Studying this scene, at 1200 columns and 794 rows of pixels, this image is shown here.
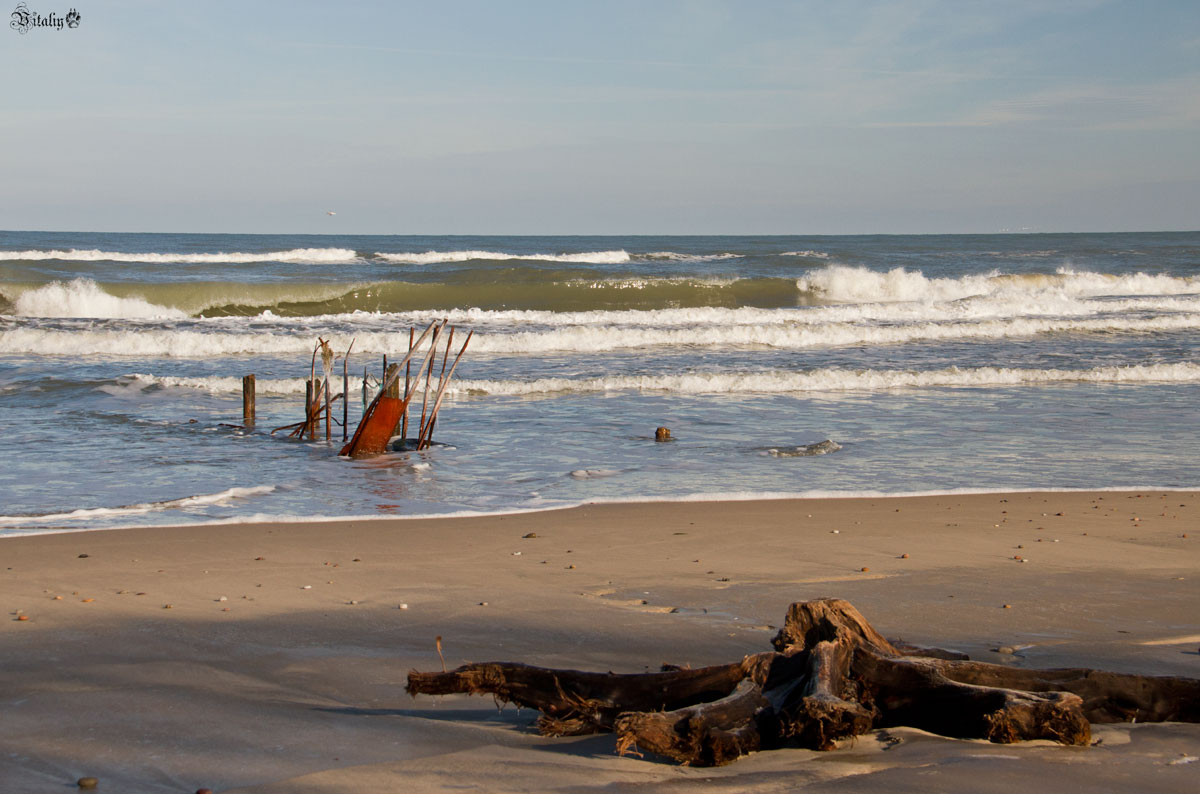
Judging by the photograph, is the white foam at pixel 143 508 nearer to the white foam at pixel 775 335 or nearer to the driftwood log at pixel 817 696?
the driftwood log at pixel 817 696

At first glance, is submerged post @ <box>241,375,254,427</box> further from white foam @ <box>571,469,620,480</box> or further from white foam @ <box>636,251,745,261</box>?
white foam @ <box>636,251,745,261</box>

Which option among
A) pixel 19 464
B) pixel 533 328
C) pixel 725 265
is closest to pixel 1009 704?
pixel 19 464

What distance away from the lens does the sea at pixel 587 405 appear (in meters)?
7.32

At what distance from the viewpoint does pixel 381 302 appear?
2933cm

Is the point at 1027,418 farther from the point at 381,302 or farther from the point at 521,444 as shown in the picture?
the point at 381,302

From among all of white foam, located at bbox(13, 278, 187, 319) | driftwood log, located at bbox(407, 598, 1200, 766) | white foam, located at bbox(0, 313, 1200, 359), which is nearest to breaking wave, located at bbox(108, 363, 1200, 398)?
white foam, located at bbox(0, 313, 1200, 359)

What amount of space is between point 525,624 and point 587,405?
24.9 ft

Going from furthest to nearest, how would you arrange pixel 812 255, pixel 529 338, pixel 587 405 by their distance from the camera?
pixel 812 255, pixel 529 338, pixel 587 405

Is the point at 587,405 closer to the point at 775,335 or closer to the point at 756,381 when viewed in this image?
the point at 756,381

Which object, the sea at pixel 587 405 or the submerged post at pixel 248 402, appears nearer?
the sea at pixel 587 405

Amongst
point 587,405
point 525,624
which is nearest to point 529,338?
point 587,405

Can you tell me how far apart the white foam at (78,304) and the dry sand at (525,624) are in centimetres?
2239

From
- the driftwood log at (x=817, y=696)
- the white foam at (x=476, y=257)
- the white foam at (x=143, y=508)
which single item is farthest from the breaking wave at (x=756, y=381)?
the white foam at (x=476, y=257)

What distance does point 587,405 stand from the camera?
11.6m
